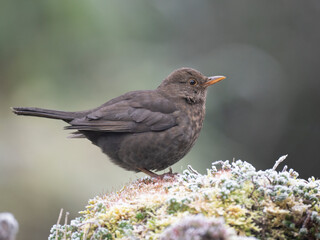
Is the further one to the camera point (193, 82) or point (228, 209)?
point (193, 82)

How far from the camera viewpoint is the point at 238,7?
913 cm

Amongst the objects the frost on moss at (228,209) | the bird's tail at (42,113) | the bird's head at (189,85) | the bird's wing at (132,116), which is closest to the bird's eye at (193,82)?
the bird's head at (189,85)

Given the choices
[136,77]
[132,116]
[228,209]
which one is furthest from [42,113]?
[136,77]

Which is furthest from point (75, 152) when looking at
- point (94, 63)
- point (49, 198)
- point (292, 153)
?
point (292, 153)

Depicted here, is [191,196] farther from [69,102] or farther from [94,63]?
[94,63]

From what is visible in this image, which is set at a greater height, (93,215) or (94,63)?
(94,63)

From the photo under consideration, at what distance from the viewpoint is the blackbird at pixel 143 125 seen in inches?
174

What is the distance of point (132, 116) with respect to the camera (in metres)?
4.63

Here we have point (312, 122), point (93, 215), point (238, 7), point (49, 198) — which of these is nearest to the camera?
point (93, 215)

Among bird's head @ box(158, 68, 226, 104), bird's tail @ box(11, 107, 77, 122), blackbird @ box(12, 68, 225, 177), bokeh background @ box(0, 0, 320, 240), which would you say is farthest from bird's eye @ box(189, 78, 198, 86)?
bokeh background @ box(0, 0, 320, 240)

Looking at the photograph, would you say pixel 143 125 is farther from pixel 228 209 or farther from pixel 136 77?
pixel 136 77

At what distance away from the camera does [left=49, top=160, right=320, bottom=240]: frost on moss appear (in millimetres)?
2469

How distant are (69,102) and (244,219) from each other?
19.4 ft

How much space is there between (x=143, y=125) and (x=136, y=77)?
362 centimetres
